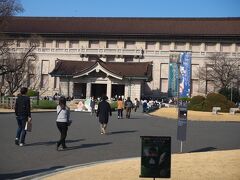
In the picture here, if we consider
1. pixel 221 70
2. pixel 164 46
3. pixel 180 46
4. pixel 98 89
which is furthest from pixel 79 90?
pixel 180 46

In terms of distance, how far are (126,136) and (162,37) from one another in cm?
5825

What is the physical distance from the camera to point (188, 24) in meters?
76.9

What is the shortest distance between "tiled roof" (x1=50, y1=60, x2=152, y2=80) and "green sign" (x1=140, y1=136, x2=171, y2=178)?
50273 mm

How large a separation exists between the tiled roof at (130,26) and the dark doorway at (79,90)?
15.4 m

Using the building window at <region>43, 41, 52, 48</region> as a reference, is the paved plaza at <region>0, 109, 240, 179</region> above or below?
below

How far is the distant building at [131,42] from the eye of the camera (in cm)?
7225

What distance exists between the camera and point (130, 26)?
256 feet

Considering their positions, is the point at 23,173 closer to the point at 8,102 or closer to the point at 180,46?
the point at 8,102

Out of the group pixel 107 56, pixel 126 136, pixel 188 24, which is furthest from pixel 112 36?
pixel 126 136

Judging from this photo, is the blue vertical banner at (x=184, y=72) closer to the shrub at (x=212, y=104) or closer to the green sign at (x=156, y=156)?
the shrub at (x=212, y=104)

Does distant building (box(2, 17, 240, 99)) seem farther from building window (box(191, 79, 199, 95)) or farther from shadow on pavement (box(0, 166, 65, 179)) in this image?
shadow on pavement (box(0, 166, 65, 179))

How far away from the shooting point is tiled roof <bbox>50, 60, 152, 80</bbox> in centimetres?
5883

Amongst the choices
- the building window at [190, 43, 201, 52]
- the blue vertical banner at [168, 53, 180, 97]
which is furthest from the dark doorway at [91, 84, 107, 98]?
the building window at [190, 43, 201, 52]

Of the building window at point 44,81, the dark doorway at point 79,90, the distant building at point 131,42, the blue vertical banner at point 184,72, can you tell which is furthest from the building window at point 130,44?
the blue vertical banner at point 184,72
